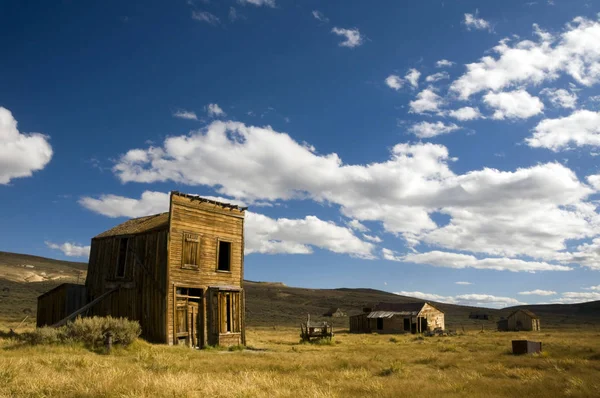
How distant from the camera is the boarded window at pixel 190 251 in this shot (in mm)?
24236

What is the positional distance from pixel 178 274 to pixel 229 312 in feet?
13.3

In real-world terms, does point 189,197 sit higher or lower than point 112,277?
higher

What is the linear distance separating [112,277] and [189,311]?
482cm

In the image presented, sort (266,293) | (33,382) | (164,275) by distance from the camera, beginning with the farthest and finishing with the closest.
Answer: (266,293)
(164,275)
(33,382)

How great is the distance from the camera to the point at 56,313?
2644cm

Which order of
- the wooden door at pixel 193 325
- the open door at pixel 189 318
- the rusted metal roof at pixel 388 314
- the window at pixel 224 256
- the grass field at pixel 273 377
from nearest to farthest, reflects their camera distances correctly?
the grass field at pixel 273 377, the open door at pixel 189 318, the wooden door at pixel 193 325, the window at pixel 224 256, the rusted metal roof at pixel 388 314

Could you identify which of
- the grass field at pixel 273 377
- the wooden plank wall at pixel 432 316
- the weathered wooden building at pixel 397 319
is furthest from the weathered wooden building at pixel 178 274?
the wooden plank wall at pixel 432 316

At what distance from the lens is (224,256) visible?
27.4 metres

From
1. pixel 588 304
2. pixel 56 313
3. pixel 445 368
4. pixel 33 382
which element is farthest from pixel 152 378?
pixel 588 304

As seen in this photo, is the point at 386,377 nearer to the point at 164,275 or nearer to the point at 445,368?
the point at 445,368

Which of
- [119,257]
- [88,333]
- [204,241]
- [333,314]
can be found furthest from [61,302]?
[333,314]

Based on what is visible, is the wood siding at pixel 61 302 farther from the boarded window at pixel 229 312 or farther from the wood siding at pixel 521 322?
the wood siding at pixel 521 322

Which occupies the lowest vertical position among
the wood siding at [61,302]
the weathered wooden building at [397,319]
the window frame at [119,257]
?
the weathered wooden building at [397,319]

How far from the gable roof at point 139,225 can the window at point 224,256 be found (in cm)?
341
